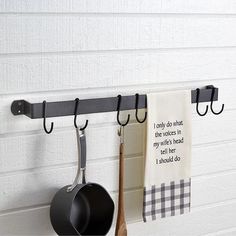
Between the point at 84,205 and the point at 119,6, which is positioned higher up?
the point at 119,6

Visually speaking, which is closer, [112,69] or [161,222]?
[112,69]

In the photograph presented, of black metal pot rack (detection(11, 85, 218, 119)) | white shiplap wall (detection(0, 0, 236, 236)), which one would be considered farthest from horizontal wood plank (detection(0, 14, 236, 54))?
black metal pot rack (detection(11, 85, 218, 119))

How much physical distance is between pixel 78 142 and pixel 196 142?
347mm

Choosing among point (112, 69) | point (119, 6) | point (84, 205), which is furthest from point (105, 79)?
point (84, 205)

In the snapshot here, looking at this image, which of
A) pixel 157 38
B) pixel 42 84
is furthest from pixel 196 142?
pixel 42 84

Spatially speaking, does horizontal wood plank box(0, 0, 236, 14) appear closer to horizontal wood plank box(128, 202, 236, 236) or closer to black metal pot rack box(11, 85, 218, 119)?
black metal pot rack box(11, 85, 218, 119)

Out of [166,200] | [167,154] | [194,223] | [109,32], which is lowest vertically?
[194,223]

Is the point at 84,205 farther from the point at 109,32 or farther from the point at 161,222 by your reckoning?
the point at 109,32

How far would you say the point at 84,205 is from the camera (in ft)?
3.73

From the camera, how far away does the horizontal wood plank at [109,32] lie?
1024 mm

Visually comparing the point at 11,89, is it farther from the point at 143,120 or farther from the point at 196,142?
the point at 196,142

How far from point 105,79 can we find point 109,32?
10cm

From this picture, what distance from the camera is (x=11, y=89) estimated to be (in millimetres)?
1031

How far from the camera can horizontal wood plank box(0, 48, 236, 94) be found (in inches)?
40.9
